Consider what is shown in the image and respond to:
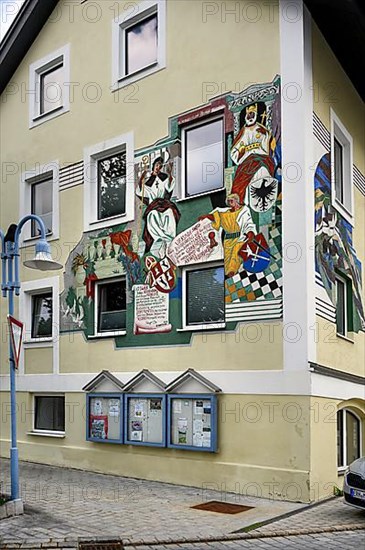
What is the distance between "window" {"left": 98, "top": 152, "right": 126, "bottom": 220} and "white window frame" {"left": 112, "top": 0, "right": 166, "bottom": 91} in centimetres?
171

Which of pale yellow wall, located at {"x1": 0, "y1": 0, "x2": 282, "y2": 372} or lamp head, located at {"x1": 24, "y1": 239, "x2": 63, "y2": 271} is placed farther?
pale yellow wall, located at {"x1": 0, "y1": 0, "x2": 282, "y2": 372}

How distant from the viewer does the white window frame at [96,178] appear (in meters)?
15.7

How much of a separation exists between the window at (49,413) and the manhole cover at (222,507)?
555cm

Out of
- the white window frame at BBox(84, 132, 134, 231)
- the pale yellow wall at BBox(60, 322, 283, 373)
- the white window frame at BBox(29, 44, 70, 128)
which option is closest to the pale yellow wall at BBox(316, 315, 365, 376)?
the pale yellow wall at BBox(60, 322, 283, 373)

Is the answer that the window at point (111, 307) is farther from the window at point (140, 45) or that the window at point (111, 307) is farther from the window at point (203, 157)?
the window at point (140, 45)

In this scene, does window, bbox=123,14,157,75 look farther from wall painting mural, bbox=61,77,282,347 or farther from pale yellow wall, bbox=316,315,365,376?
pale yellow wall, bbox=316,315,365,376

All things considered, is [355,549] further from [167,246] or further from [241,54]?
[241,54]

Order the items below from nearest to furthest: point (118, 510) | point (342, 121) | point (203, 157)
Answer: point (118, 510), point (203, 157), point (342, 121)

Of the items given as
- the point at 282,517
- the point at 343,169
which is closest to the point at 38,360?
the point at 282,517

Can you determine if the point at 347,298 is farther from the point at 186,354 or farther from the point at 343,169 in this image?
the point at 186,354

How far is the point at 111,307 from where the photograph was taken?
15.9 meters

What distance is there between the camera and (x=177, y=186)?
14.7 m

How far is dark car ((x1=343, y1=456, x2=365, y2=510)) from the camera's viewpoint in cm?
1060

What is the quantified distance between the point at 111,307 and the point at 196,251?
2.87 metres
